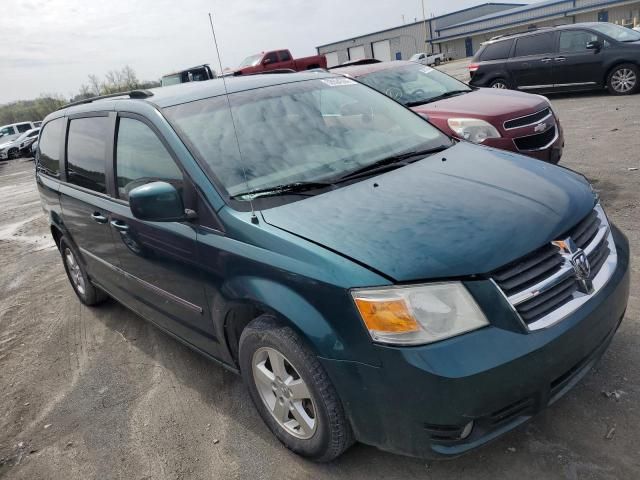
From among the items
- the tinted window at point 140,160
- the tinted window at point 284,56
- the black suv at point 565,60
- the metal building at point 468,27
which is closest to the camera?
the tinted window at point 140,160

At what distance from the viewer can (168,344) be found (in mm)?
4027

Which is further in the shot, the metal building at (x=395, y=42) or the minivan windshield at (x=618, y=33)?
the metal building at (x=395, y=42)

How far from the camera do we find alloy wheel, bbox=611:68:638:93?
11133 mm

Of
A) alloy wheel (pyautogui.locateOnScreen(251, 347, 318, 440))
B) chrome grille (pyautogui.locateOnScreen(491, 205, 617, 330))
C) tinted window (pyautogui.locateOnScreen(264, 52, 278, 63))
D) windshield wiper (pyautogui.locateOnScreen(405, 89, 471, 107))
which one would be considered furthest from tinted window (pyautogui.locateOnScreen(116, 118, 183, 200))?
tinted window (pyautogui.locateOnScreen(264, 52, 278, 63))

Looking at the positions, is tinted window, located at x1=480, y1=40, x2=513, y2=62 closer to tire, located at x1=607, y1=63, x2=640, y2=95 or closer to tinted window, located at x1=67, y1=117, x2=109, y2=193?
tire, located at x1=607, y1=63, x2=640, y2=95

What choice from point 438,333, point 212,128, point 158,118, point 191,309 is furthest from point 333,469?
point 158,118

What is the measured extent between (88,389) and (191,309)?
125cm

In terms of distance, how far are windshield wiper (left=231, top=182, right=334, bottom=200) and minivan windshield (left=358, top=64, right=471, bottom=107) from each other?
168 inches

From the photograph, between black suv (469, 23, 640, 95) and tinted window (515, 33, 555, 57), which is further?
tinted window (515, 33, 555, 57)

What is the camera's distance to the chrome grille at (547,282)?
→ 2.04 metres

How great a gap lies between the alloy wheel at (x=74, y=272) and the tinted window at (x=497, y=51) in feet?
36.3

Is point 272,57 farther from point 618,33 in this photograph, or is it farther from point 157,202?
point 157,202

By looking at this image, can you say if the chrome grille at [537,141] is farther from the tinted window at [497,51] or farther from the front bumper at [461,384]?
the tinted window at [497,51]

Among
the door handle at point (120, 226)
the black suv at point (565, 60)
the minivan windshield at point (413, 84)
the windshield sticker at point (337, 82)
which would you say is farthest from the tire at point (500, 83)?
the door handle at point (120, 226)
